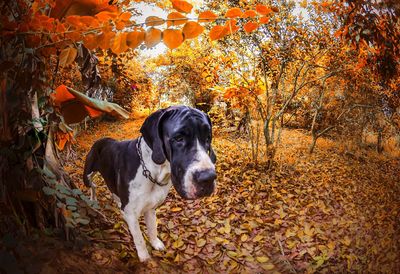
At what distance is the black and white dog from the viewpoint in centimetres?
116

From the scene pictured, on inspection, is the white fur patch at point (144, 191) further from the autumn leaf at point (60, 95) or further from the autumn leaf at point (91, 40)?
the autumn leaf at point (91, 40)

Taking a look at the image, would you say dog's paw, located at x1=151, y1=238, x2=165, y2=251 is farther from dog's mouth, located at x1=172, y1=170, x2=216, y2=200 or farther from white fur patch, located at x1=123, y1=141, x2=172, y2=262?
dog's mouth, located at x1=172, y1=170, x2=216, y2=200

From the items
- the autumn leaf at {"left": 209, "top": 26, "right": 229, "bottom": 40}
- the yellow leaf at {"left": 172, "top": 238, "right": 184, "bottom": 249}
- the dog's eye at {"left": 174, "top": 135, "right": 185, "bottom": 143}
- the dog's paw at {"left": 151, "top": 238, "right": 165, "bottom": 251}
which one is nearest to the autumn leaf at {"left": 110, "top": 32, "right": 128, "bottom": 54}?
the autumn leaf at {"left": 209, "top": 26, "right": 229, "bottom": 40}

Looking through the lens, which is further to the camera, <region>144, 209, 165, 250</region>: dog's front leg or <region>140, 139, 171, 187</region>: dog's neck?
<region>144, 209, 165, 250</region>: dog's front leg

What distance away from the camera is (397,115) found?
7.22 ft

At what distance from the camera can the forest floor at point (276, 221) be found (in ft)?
6.07

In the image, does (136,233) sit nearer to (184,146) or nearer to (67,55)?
(184,146)

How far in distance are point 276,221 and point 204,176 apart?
196 cm

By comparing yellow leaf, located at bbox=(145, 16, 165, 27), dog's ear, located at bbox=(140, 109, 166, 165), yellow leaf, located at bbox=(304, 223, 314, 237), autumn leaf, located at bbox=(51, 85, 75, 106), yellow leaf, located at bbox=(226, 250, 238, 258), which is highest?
yellow leaf, located at bbox=(145, 16, 165, 27)

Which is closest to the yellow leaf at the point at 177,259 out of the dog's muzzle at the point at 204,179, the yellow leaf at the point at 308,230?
the dog's muzzle at the point at 204,179

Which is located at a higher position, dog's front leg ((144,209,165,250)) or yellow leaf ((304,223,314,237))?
dog's front leg ((144,209,165,250))

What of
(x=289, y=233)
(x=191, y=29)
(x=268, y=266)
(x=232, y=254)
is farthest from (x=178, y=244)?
(x=191, y=29)

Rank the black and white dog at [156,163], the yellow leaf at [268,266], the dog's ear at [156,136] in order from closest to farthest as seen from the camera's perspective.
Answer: the black and white dog at [156,163]
the dog's ear at [156,136]
the yellow leaf at [268,266]

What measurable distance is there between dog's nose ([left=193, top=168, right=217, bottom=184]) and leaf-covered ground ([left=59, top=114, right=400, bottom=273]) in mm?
799
